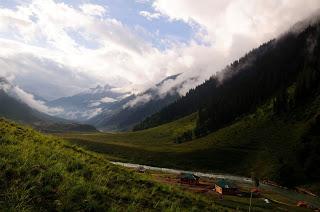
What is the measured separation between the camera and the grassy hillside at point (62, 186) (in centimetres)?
1579

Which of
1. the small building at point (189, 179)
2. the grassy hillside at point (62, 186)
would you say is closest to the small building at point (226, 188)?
the small building at point (189, 179)

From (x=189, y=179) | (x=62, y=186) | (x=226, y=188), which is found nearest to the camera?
(x=62, y=186)

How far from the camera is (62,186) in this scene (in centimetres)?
1791

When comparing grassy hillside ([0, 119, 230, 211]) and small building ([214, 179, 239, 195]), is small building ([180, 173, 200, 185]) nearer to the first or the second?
small building ([214, 179, 239, 195])

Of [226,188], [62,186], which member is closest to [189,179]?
[226,188]

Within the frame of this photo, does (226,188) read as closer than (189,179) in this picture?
Yes

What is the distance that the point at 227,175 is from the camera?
571 ft

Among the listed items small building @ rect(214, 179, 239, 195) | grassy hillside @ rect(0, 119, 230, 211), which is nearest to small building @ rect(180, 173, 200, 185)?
small building @ rect(214, 179, 239, 195)

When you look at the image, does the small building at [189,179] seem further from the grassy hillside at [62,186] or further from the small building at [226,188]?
the grassy hillside at [62,186]

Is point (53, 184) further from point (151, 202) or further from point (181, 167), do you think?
point (181, 167)

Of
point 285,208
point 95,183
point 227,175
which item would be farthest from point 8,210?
point 227,175

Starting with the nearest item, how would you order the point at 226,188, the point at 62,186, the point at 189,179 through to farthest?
the point at 62,186, the point at 226,188, the point at 189,179

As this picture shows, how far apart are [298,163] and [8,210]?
153313 mm

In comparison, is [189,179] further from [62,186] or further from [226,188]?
[62,186]
